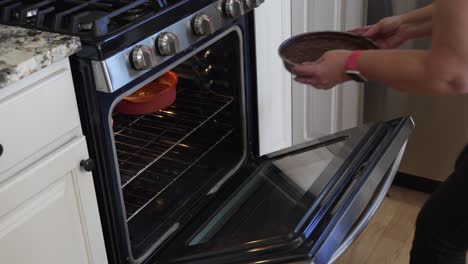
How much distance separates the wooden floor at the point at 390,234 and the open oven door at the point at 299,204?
19.2 inches

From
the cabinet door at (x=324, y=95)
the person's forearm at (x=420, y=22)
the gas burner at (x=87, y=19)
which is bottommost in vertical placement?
the cabinet door at (x=324, y=95)

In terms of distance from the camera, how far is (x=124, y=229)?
1313mm

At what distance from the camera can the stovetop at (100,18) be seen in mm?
1132

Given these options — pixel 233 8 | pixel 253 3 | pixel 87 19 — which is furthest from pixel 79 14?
pixel 253 3

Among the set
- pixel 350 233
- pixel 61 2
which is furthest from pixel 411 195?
pixel 61 2

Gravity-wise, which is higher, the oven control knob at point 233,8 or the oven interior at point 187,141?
the oven control knob at point 233,8

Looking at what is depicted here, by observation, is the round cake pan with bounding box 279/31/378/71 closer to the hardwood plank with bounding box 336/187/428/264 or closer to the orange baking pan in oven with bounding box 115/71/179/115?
the orange baking pan in oven with bounding box 115/71/179/115

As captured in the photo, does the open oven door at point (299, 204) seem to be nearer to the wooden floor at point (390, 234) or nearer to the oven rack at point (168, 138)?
the oven rack at point (168, 138)

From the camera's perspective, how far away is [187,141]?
1.69 meters

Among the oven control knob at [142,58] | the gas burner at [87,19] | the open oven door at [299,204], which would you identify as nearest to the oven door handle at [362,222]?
the open oven door at [299,204]

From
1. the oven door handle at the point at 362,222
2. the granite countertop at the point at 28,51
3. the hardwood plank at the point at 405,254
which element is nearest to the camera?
the granite countertop at the point at 28,51

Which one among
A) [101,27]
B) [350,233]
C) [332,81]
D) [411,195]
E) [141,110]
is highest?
[101,27]

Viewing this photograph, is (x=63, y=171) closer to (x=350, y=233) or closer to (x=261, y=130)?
(x=350, y=233)

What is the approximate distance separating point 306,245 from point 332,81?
356 millimetres
